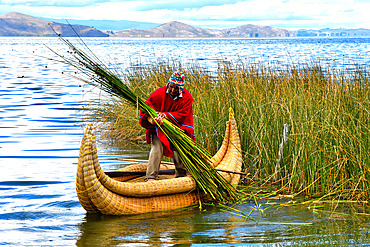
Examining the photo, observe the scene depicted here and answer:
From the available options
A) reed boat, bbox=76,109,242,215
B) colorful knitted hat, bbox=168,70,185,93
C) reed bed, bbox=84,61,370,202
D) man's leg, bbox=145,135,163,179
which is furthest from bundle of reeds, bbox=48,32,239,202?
reed bed, bbox=84,61,370,202

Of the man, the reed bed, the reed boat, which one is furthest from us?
the man

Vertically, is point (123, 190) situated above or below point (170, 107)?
below

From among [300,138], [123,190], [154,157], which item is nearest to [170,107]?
[154,157]

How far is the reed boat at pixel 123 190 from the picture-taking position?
15.9 ft

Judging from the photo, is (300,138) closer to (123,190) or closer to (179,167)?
(179,167)

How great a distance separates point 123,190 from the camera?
522cm

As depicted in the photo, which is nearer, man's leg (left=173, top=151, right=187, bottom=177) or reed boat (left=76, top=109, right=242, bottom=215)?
reed boat (left=76, top=109, right=242, bottom=215)

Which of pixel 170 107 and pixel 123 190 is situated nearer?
pixel 123 190

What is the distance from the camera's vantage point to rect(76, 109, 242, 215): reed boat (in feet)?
15.9

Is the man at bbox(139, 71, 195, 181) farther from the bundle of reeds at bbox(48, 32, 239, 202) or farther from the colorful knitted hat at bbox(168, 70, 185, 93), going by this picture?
the bundle of reeds at bbox(48, 32, 239, 202)

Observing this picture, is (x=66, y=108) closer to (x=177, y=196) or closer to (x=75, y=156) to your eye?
(x=75, y=156)

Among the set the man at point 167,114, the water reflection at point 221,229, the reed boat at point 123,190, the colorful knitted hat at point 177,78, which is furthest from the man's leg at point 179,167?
the colorful knitted hat at point 177,78

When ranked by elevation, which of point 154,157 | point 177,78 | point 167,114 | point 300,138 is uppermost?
point 177,78

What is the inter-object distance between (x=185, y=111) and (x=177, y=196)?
1044 millimetres
